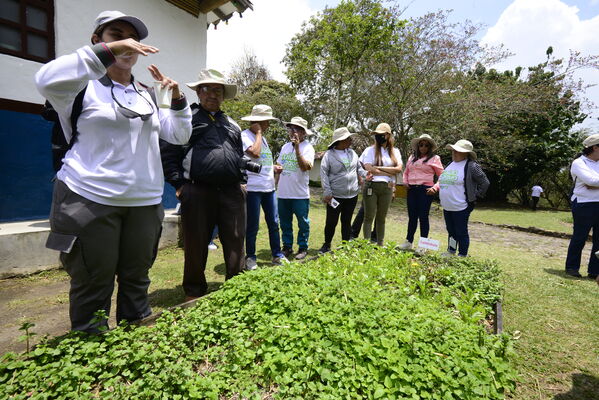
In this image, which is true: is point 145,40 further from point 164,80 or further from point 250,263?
point 250,263

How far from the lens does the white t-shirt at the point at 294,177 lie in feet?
15.8

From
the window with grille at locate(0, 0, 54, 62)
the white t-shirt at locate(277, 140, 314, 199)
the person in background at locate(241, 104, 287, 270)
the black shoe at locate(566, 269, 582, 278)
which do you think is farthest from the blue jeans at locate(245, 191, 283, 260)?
the black shoe at locate(566, 269, 582, 278)

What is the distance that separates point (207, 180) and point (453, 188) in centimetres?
368

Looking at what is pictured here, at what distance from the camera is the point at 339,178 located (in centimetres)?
494

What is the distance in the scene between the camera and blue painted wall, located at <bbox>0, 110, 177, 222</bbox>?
461cm

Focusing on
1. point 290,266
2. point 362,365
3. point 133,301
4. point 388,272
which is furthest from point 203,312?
point 388,272

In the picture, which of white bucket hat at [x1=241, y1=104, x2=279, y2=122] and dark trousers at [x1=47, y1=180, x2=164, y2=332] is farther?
white bucket hat at [x1=241, y1=104, x2=279, y2=122]

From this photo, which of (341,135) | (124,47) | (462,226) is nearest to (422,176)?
(462,226)

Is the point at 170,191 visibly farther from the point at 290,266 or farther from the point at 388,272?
the point at 388,272

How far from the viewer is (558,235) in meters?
8.98

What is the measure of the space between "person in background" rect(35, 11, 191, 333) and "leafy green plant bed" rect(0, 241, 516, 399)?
0.33 meters

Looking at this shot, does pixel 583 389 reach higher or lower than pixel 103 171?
lower

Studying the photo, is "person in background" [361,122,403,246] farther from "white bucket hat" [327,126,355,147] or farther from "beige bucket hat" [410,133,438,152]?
"white bucket hat" [327,126,355,147]

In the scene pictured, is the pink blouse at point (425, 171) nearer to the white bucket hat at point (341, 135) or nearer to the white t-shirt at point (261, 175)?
the white bucket hat at point (341, 135)
